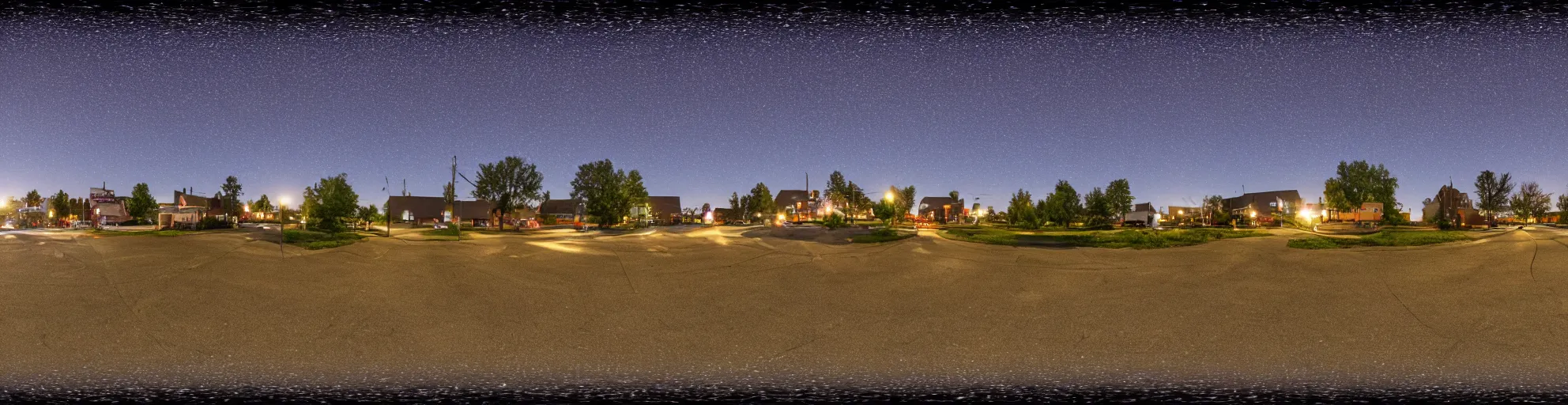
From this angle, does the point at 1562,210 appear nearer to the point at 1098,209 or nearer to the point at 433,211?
the point at 1098,209

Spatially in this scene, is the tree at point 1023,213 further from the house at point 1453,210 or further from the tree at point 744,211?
the tree at point 744,211

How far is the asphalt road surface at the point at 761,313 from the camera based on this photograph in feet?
8.94

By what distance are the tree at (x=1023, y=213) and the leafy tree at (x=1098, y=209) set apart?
37 cm

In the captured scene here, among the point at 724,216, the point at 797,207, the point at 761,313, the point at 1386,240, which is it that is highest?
the point at 797,207

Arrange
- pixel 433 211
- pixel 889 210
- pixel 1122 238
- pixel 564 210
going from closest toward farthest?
pixel 433 211 → pixel 564 210 → pixel 1122 238 → pixel 889 210

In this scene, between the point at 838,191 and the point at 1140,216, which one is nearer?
the point at 1140,216

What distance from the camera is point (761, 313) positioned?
3320mm

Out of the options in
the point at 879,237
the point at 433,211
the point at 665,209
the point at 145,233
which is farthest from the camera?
the point at 665,209

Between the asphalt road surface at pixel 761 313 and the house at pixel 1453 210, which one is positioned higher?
the house at pixel 1453 210

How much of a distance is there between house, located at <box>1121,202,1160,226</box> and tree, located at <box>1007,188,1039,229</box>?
62cm

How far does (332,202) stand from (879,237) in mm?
4043

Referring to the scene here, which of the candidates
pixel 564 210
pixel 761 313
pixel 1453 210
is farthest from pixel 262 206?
pixel 1453 210

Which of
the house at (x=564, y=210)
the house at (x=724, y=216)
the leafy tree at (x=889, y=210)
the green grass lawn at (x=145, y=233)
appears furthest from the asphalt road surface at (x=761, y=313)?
the house at (x=724, y=216)

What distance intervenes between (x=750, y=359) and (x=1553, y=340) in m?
4.35
